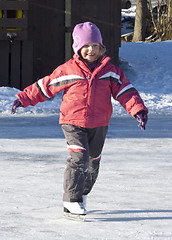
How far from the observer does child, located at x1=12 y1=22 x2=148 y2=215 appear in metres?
5.10

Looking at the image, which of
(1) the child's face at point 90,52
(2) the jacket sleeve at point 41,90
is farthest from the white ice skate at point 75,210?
(1) the child's face at point 90,52

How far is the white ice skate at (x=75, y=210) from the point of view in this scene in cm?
500

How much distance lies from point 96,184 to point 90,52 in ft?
5.49

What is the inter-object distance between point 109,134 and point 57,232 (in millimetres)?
5978

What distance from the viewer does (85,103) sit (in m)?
5.13

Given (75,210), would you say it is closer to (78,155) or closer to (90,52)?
(78,155)

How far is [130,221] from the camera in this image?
4977 millimetres

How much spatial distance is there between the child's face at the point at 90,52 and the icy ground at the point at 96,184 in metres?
1.17

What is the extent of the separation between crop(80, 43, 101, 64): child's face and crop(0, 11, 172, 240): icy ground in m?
1.17

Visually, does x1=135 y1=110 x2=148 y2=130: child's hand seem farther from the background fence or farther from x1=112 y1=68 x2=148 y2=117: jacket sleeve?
the background fence

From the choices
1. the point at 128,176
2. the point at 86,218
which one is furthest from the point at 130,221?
the point at 128,176

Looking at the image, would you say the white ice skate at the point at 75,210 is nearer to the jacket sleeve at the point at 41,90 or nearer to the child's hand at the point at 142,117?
the child's hand at the point at 142,117

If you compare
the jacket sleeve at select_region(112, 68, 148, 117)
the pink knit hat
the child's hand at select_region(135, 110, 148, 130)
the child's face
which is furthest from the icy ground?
the pink knit hat

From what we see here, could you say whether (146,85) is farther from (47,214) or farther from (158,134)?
(47,214)
